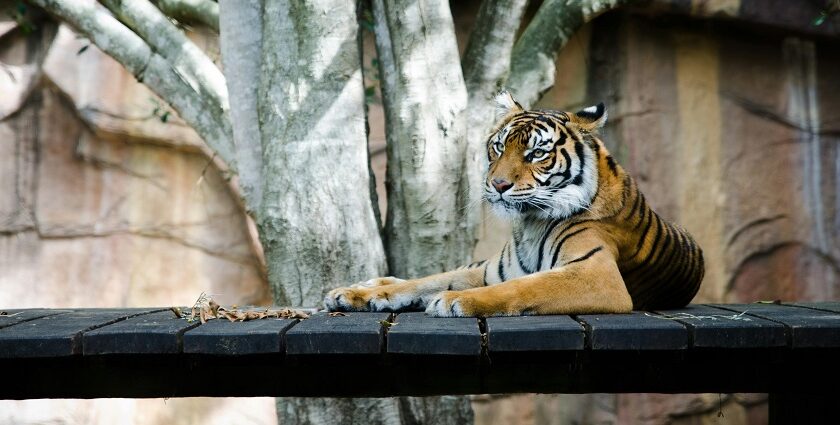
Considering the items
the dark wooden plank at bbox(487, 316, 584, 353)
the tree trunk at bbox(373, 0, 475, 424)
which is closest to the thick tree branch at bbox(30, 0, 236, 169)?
the tree trunk at bbox(373, 0, 475, 424)

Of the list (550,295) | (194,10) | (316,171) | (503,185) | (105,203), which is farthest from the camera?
(105,203)

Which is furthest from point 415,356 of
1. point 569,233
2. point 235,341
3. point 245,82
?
point 245,82

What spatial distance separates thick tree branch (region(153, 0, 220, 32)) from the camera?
5.09 m

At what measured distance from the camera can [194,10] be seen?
5.17m

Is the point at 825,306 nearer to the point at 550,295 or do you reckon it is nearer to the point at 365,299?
the point at 550,295

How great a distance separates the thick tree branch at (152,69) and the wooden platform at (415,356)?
1.96 meters

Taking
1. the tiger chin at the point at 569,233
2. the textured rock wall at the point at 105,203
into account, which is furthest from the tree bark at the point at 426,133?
the textured rock wall at the point at 105,203

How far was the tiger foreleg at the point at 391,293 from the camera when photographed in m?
3.08

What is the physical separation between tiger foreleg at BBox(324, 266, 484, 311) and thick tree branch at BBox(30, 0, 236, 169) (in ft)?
4.68

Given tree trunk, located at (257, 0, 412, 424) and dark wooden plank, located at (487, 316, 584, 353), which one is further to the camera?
tree trunk, located at (257, 0, 412, 424)

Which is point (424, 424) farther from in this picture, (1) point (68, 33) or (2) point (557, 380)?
(1) point (68, 33)

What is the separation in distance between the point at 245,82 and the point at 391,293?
1.48m

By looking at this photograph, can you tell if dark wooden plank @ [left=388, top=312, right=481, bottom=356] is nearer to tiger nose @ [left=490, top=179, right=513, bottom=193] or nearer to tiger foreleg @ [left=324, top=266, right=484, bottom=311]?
tiger foreleg @ [left=324, top=266, right=484, bottom=311]

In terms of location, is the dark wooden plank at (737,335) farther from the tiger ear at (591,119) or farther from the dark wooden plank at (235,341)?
the tiger ear at (591,119)
